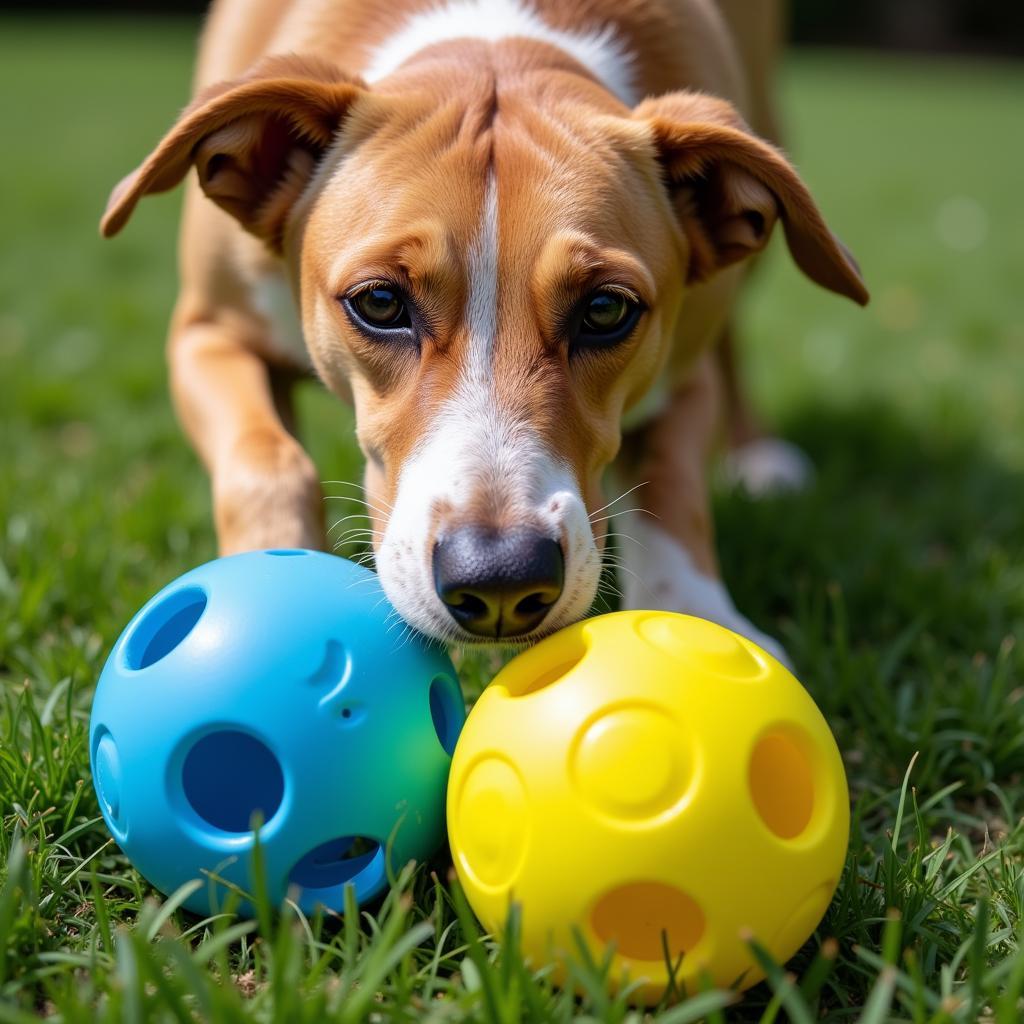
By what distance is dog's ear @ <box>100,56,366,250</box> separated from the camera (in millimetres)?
2936

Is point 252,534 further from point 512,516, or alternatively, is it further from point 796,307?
point 796,307

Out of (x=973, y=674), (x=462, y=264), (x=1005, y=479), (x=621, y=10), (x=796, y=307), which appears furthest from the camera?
(x=796, y=307)

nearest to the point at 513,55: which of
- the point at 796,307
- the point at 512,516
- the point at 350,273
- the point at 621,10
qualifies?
the point at 621,10

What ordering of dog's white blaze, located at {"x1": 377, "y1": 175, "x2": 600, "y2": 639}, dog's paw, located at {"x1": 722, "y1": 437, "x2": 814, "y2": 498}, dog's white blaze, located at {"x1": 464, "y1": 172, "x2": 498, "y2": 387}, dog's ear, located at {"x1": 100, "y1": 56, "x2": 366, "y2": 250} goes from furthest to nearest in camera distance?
1. dog's paw, located at {"x1": 722, "y1": 437, "x2": 814, "y2": 498}
2. dog's ear, located at {"x1": 100, "y1": 56, "x2": 366, "y2": 250}
3. dog's white blaze, located at {"x1": 464, "y1": 172, "x2": 498, "y2": 387}
4. dog's white blaze, located at {"x1": 377, "y1": 175, "x2": 600, "y2": 639}

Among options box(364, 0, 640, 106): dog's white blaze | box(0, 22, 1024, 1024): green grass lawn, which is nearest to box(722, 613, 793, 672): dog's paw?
box(0, 22, 1024, 1024): green grass lawn

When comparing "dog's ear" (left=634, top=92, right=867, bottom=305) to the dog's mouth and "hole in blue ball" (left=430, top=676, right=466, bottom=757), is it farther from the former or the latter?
"hole in blue ball" (left=430, top=676, right=466, bottom=757)

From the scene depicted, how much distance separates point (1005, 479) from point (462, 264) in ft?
10.1

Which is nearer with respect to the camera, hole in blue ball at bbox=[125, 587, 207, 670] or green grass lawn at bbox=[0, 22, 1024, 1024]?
green grass lawn at bbox=[0, 22, 1024, 1024]

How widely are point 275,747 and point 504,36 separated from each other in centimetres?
232

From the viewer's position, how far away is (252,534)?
2957mm

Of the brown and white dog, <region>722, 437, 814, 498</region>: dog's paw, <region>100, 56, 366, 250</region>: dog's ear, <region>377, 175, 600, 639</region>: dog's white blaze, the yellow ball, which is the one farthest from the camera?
<region>722, 437, 814, 498</region>: dog's paw

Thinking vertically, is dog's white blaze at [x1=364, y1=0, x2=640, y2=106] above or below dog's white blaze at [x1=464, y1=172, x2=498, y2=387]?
above

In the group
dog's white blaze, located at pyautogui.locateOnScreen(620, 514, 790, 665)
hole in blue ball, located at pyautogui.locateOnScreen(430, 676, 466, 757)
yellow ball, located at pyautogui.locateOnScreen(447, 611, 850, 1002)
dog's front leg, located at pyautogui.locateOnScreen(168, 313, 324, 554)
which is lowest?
dog's white blaze, located at pyautogui.locateOnScreen(620, 514, 790, 665)

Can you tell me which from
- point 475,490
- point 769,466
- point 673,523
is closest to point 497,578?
point 475,490
